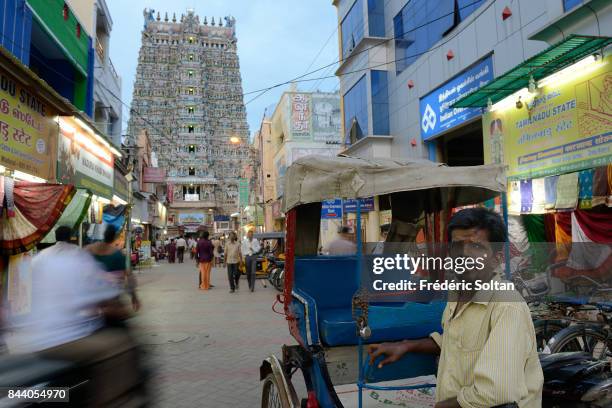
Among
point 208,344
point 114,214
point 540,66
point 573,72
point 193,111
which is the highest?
point 193,111

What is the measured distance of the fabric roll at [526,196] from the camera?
916 cm

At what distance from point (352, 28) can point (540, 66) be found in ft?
38.8

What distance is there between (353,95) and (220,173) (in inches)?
2586

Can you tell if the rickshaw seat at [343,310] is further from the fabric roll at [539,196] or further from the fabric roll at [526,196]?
the fabric roll at [526,196]

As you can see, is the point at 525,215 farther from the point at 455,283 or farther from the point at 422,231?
the point at 455,283

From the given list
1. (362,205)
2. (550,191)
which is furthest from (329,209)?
(550,191)

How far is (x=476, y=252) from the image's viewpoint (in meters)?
1.72

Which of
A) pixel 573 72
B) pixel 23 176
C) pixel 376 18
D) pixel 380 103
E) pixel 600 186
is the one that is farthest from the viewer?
pixel 380 103

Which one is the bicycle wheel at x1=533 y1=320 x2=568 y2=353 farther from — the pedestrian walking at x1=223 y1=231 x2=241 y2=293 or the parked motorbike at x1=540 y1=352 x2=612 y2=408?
the pedestrian walking at x1=223 y1=231 x2=241 y2=293

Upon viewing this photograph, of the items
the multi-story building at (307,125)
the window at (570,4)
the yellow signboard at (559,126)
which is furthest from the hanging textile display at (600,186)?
the multi-story building at (307,125)

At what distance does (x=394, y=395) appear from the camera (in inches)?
136

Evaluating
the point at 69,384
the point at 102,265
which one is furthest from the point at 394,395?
the point at 102,265

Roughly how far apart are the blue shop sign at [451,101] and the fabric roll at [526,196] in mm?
2768

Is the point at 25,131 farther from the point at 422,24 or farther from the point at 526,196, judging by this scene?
the point at 422,24
